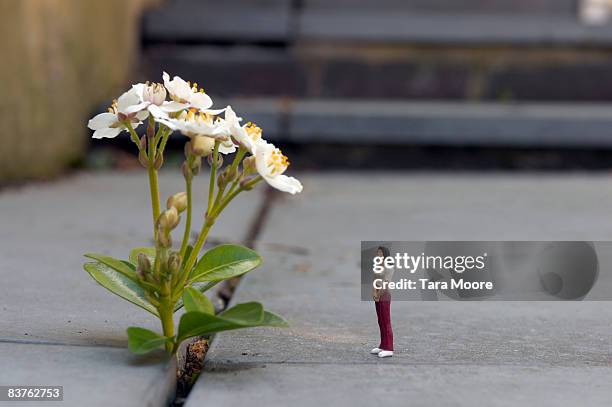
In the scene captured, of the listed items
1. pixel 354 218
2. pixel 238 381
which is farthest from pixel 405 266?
pixel 354 218

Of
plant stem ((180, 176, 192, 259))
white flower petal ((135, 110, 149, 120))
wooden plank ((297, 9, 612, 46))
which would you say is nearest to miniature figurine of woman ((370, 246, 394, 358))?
plant stem ((180, 176, 192, 259))

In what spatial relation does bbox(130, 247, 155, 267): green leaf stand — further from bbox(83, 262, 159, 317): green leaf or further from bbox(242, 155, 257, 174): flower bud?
bbox(242, 155, 257, 174): flower bud

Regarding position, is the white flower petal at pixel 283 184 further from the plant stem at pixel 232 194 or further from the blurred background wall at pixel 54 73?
the blurred background wall at pixel 54 73

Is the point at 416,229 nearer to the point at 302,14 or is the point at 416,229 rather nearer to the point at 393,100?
the point at 393,100

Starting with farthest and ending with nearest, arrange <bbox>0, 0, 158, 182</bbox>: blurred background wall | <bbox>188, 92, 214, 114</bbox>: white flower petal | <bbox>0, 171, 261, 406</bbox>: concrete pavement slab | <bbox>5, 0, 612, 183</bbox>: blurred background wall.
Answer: <bbox>5, 0, 612, 183</bbox>: blurred background wall → <bbox>0, 0, 158, 182</bbox>: blurred background wall → <bbox>188, 92, 214, 114</bbox>: white flower petal → <bbox>0, 171, 261, 406</bbox>: concrete pavement slab

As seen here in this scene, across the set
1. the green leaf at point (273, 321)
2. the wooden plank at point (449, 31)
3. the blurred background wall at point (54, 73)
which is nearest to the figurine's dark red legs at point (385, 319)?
the green leaf at point (273, 321)

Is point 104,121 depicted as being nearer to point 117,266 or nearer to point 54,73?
point 117,266
